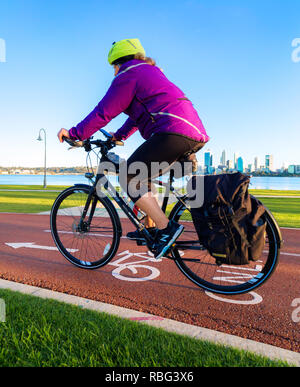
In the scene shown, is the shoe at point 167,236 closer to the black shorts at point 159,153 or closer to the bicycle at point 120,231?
the bicycle at point 120,231

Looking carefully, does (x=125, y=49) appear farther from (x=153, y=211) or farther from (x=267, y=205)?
(x=267, y=205)

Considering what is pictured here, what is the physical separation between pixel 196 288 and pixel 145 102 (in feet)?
6.81

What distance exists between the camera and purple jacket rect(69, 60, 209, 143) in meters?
2.67

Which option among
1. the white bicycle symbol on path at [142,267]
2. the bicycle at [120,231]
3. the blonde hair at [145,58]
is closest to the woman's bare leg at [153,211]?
the bicycle at [120,231]

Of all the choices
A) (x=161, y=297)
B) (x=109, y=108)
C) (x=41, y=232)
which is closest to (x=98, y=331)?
(x=161, y=297)

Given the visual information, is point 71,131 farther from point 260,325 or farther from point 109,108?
point 260,325

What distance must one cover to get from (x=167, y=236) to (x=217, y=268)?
113 centimetres

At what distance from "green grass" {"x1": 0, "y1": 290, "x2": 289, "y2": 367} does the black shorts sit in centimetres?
133

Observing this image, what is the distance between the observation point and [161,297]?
2.88 metres

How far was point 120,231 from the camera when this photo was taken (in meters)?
3.43

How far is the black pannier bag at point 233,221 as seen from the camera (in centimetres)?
248

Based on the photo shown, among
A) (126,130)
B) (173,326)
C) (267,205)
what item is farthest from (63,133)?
(267,205)

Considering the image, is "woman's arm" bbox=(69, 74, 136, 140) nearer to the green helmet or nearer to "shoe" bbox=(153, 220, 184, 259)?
the green helmet

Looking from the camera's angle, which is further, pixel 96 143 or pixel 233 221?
pixel 96 143
